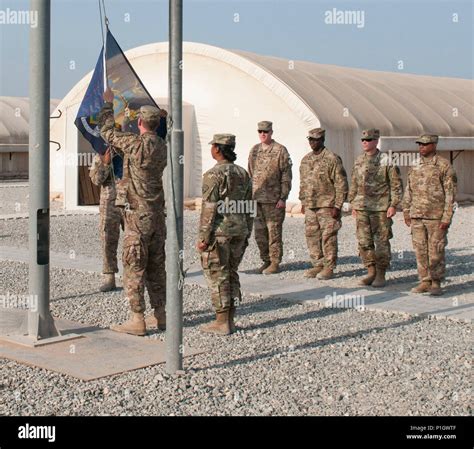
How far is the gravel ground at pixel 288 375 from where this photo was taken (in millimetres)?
4754

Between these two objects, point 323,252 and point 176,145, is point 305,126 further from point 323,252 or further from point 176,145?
point 176,145

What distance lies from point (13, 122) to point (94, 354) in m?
29.2

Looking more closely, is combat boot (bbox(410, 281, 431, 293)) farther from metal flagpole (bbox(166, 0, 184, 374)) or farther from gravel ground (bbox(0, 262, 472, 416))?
metal flagpole (bbox(166, 0, 184, 374))

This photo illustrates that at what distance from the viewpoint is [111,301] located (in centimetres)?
800

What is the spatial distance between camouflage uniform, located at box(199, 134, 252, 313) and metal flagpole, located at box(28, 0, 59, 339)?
4.25ft

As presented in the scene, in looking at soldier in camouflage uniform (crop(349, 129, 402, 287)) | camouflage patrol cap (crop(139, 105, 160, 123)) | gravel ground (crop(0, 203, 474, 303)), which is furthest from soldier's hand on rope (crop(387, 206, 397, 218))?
camouflage patrol cap (crop(139, 105, 160, 123))

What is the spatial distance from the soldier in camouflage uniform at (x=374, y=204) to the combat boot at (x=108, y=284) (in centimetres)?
281

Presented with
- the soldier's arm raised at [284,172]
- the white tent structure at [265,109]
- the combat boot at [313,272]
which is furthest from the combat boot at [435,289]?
the white tent structure at [265,109]

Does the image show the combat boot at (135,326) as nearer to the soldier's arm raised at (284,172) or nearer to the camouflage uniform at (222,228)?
the camouflage uniform at (222,228)

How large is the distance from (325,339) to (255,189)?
3.78 m

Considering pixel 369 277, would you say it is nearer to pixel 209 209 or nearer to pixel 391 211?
pixel 391 211

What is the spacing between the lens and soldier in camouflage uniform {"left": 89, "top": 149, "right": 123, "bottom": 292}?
8.38 meters
